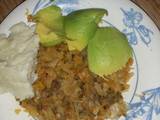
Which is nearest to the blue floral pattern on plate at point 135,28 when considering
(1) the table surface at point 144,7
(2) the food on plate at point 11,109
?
(1) the table surface at point 144,7

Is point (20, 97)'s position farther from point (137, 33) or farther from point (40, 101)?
point (137, 33)

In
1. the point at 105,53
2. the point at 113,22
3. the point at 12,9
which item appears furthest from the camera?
the point at 12,9

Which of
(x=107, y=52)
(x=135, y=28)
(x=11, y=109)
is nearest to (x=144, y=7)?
(x=135, y=28)

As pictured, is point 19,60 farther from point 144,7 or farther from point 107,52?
point 144,7

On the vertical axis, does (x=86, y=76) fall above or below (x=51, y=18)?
below

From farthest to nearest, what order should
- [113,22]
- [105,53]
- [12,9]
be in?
[12,9]
[113,22]
[105,53]

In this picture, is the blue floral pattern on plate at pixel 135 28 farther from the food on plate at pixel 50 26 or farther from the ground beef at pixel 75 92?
the food on plate at pixel 50 26

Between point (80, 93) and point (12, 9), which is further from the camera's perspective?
point (12, 9)

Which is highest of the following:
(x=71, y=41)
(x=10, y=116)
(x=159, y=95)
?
(x=71, y=41)

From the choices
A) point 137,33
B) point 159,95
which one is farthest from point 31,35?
point 159,95
